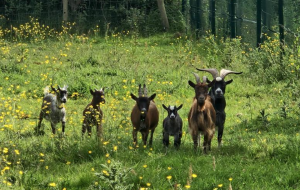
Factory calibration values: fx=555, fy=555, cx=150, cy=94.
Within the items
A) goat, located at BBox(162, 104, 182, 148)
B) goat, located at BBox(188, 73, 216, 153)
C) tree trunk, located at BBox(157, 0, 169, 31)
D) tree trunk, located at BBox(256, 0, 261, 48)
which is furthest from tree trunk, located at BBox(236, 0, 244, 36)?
goat, located at BBox(188, 73, 216, 153)

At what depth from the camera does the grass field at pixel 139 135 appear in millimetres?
7590

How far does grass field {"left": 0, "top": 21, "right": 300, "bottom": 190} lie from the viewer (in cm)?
759

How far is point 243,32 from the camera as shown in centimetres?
1914

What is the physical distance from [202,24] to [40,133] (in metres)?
15.1

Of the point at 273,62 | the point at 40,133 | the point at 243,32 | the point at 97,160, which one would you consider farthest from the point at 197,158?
the point at 243,32

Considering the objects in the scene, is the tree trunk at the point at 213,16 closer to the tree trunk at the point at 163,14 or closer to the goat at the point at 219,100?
the tree trunk at the point at 163,14

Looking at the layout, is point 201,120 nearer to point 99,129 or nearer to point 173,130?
point 173,130

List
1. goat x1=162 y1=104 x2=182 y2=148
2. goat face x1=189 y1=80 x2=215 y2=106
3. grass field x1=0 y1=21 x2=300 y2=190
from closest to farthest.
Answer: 1. grass field x1=0 y1=21 x2=300 y2=190
2. goat face x1=189 y1=80 x2=215 y2=106
3. goat x1=162 y1=104 x2=182 y2=148

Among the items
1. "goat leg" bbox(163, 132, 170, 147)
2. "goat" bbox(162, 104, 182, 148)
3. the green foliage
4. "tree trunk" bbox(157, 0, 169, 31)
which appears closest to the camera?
the green foliage

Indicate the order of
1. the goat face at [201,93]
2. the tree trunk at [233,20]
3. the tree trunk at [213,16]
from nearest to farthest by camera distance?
the goat face at [201,93] < the tree trunk at [233,20] < the tree trunk at [213,16]

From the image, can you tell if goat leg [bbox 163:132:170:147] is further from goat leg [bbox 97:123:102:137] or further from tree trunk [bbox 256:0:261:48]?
tree trunk [bbox 256:0:261:48]

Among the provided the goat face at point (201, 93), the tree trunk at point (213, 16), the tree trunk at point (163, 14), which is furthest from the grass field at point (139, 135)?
the tree trunk at point (163, 14)

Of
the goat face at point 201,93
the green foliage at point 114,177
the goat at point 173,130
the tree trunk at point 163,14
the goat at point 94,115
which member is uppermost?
the tree trunk at point 163,14

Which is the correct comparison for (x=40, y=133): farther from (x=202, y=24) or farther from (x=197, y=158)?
(x=202, y=24)
